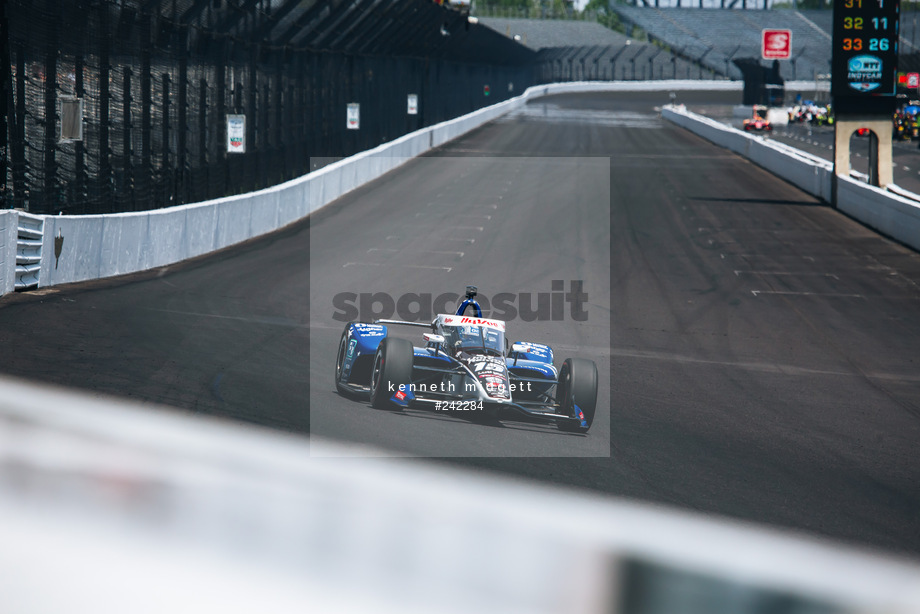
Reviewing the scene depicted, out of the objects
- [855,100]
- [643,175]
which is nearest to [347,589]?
[855,100]

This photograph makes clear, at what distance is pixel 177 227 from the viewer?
64.4 ft

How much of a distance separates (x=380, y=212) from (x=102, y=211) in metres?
11.4

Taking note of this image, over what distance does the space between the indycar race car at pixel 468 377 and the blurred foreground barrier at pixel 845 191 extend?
1670 cm

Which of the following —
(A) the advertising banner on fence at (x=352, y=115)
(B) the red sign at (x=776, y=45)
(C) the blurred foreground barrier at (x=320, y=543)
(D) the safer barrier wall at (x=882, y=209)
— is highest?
(B) the red sign at (x=776, y=45)

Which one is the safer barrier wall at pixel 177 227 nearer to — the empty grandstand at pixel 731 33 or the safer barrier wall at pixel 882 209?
the safer barrier wall at pixel 882 209

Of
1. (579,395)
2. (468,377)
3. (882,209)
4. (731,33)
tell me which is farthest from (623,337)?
(731,33)

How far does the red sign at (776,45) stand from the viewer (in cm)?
10594

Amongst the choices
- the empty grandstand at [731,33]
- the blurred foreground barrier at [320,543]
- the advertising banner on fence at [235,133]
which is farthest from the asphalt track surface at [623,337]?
the empty grandstand at [731,33]

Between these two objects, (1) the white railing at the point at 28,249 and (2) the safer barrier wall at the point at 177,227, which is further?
(2) the safer barrier wall at the point at 177,227

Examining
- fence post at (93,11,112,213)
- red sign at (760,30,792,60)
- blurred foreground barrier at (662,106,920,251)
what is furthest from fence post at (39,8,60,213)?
red sign at (760,30,792,60)

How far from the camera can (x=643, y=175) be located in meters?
38.8

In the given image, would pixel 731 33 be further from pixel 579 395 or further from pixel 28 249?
pixel 579 395

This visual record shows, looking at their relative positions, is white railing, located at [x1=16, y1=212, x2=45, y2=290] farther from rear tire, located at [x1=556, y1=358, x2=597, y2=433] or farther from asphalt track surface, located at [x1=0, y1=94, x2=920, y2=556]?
rear tire, located at [x1=556, y1=358, x2=597, y2=433]

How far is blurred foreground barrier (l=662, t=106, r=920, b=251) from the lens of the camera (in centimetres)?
A: 2517
